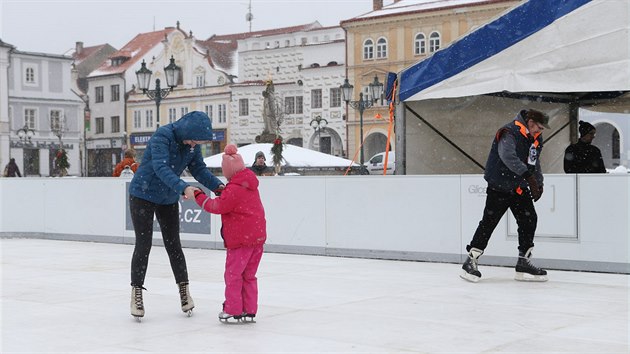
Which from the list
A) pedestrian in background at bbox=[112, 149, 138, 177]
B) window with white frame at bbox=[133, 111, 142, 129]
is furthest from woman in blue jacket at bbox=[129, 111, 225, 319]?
window with white frame at bbox=[133, 111, 142, 129]

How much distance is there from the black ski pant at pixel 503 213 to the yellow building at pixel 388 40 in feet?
145

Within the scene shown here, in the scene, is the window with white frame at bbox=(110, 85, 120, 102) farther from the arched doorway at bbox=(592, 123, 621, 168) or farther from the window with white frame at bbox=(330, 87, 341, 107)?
the arched doorway at bbox=(592, 123, 621, 168)

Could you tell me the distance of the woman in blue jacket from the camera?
6859mm

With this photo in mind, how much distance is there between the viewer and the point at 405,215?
11.8 meters

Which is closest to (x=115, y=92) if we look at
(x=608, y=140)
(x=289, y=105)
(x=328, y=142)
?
(x=289, y=105)

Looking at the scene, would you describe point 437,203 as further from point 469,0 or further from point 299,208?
point 469,0

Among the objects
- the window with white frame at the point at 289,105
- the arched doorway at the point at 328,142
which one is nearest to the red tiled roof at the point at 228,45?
the window with white frame at the point at 289,105

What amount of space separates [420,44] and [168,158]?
1969 inches

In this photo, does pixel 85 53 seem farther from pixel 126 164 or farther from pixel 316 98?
pixel 126 164

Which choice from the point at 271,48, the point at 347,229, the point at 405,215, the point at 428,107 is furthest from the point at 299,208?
the point at 271,48

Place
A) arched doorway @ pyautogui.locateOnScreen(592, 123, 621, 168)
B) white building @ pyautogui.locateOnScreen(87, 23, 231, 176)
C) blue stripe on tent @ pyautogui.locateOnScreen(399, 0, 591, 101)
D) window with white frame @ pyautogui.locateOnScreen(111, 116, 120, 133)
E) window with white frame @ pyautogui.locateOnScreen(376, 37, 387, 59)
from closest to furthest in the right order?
blue stripe on tent @ pyautogui.locateOnScreen(399, 0, 591, 101), arched doorway @ pyautogui.locateOnScreen(592, 123, 621, 168), window with white frame @ pyautogui.locateOnScreen(376, 37, 387, 59), white building @ pyautogui.locateOnScreen(87, 23, 231, 176), window with white frame @ pyautogui.locateOnScreen(111, 116, 120, 133)

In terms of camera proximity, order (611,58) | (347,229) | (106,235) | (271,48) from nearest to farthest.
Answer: (611,58)
(347,229)
(106,235)
(271,48)

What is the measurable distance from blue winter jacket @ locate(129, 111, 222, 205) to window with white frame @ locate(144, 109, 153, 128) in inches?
2575

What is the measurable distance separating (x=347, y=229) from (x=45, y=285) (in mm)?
4448
